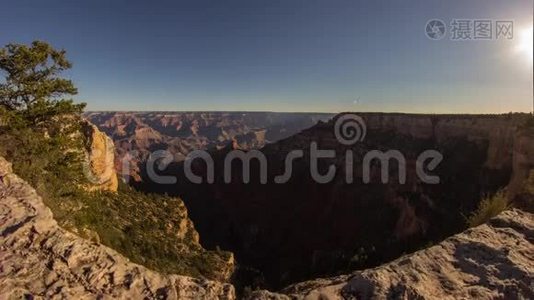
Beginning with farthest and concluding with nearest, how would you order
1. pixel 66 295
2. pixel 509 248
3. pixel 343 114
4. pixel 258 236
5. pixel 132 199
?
pixel 343 114 < pixel 258 236 < pixel 132 199 < pixel 509 248 < pixel 66 295

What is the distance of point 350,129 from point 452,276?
8123 centimetres

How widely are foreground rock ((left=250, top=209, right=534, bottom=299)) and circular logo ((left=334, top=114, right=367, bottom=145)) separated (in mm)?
76502

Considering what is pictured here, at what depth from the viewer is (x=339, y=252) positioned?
61.6 meters

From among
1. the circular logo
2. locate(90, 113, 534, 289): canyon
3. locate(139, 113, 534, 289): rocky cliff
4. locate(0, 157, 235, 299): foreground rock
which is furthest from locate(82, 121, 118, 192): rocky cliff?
the circular logo

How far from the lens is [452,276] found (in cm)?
864

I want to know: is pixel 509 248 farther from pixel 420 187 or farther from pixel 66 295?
pixel 420 187

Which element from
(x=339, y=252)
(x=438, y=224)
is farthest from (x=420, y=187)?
(x=339, y=252)

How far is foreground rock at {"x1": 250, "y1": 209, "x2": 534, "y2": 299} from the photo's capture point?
26.6 feet

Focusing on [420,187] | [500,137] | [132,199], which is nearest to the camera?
[132,199]

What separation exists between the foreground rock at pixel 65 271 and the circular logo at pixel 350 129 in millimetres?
79360

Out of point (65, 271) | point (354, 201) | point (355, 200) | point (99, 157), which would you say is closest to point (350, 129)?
point (355, 200)

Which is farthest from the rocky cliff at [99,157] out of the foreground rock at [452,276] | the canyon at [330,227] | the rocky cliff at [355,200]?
the foreground rock at [452,276]

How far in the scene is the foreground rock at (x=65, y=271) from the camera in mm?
7703

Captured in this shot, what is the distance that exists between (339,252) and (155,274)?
5671 cm
